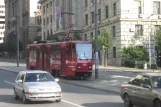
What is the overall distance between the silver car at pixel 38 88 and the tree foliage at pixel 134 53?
136ft

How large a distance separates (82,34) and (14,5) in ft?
256

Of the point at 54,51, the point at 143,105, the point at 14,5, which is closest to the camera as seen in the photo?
the point at 143,105

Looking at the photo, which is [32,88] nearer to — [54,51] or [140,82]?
[140,82]

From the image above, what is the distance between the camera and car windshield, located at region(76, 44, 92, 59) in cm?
3206

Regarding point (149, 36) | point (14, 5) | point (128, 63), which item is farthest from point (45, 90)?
point (14, 5)

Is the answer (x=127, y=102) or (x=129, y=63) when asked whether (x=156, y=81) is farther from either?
(x=129, y=63)

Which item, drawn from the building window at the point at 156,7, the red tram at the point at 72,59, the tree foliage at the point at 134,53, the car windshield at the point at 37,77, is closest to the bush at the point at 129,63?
the tree foliage at the point at 134,53

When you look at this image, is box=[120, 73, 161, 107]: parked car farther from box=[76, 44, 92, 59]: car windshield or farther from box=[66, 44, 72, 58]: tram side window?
box=[66, 44, 72, 58]: tram side window

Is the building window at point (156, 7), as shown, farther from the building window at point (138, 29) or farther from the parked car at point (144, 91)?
the parked car at point (144, 91)

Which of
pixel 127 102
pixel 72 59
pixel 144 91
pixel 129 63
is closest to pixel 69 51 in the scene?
pixel 72 59

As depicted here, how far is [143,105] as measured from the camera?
13445 mm

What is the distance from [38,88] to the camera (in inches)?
612

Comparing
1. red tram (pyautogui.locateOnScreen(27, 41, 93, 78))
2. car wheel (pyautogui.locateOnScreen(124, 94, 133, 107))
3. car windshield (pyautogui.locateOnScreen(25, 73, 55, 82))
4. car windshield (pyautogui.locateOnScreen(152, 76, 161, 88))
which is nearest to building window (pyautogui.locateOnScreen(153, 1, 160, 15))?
red tram (pyautogui.locateOnScreen(27, 41, 93, 78))

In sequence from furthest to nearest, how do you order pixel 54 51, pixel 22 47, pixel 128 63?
pixel 22 47 → pixel 128 63 → pixel 54 51
